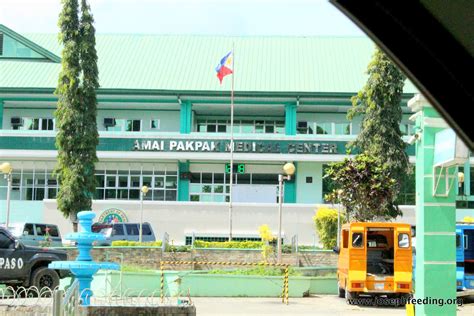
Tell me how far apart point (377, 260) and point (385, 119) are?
13718 mm

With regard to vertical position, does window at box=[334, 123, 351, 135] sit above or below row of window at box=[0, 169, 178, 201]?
above

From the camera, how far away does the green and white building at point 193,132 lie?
44344 millimetres

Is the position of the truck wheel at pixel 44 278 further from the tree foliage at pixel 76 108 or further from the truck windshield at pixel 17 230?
the tree foliage at pixel 76 108

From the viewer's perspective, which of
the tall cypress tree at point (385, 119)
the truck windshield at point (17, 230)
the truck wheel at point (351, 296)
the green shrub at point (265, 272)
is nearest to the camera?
the truck wheel at point (351, 296)

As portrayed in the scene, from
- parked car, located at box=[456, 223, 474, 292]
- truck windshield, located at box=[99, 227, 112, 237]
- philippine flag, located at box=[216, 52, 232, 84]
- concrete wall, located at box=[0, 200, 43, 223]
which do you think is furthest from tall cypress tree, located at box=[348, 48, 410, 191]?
concrete wall, located at box=[0, 200, 43, 223]

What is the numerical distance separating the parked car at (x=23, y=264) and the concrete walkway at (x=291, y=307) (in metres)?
4.08

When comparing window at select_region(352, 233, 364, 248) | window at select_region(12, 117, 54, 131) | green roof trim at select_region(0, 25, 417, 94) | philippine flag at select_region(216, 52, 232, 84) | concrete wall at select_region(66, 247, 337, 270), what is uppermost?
green roof trim at select_region(0, 25, 417, 94)

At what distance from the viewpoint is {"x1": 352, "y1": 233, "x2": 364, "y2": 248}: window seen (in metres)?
22.4

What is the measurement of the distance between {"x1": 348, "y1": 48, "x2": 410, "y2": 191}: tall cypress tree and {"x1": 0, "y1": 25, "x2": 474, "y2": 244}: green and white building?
27.6ft

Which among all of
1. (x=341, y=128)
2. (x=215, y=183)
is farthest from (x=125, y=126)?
(x=341, y=128)

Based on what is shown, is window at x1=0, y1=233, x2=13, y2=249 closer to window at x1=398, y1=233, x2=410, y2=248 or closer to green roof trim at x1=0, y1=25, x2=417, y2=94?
window at x1=398, y1=233, x2=410, y2=248

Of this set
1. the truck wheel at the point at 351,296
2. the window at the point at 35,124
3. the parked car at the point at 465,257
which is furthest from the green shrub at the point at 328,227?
the window at the point at 35,124

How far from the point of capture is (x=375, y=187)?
28484mm

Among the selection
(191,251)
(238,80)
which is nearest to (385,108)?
(191,251)
